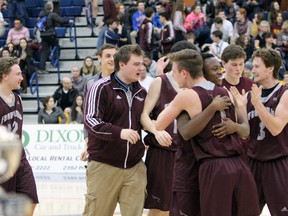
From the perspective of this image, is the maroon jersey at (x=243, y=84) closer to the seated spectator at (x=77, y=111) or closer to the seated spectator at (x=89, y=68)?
the seated spectator at (x=77, y=111)

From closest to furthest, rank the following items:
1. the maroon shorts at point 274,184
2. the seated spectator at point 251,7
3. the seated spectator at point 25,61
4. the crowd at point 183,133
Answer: the crowd at point 183,133 < the maroon shorts at point 274,184 < the seated spectator at point 25,61 < the seated spectator at point 251,7

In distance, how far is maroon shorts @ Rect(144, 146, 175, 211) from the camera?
18.1 feet

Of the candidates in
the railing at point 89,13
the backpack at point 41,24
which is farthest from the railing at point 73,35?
the backpack at point 41,24

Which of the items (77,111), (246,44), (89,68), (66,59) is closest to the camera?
(77,111)

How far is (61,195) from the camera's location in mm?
9898

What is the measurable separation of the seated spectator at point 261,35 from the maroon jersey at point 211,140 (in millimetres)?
11626

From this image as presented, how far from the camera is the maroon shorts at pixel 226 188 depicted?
430cm

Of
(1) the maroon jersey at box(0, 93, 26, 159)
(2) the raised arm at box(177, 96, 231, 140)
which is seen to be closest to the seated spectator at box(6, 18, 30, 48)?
(1) the maroon jersey at box(0, 93, 26, 159)

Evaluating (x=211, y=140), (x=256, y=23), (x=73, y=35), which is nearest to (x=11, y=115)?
(x=211, y=140)

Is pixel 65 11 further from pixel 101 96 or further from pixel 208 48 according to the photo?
pixel 101 96

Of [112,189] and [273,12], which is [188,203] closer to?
[112,189]

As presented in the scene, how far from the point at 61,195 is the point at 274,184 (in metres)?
5.41

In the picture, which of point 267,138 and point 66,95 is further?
point 66,95

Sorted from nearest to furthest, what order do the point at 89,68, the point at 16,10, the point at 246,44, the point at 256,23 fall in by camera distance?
1. the point at 246,44
2. the point at 89,68
3. the point at 256,23
4. the point at 16,10
